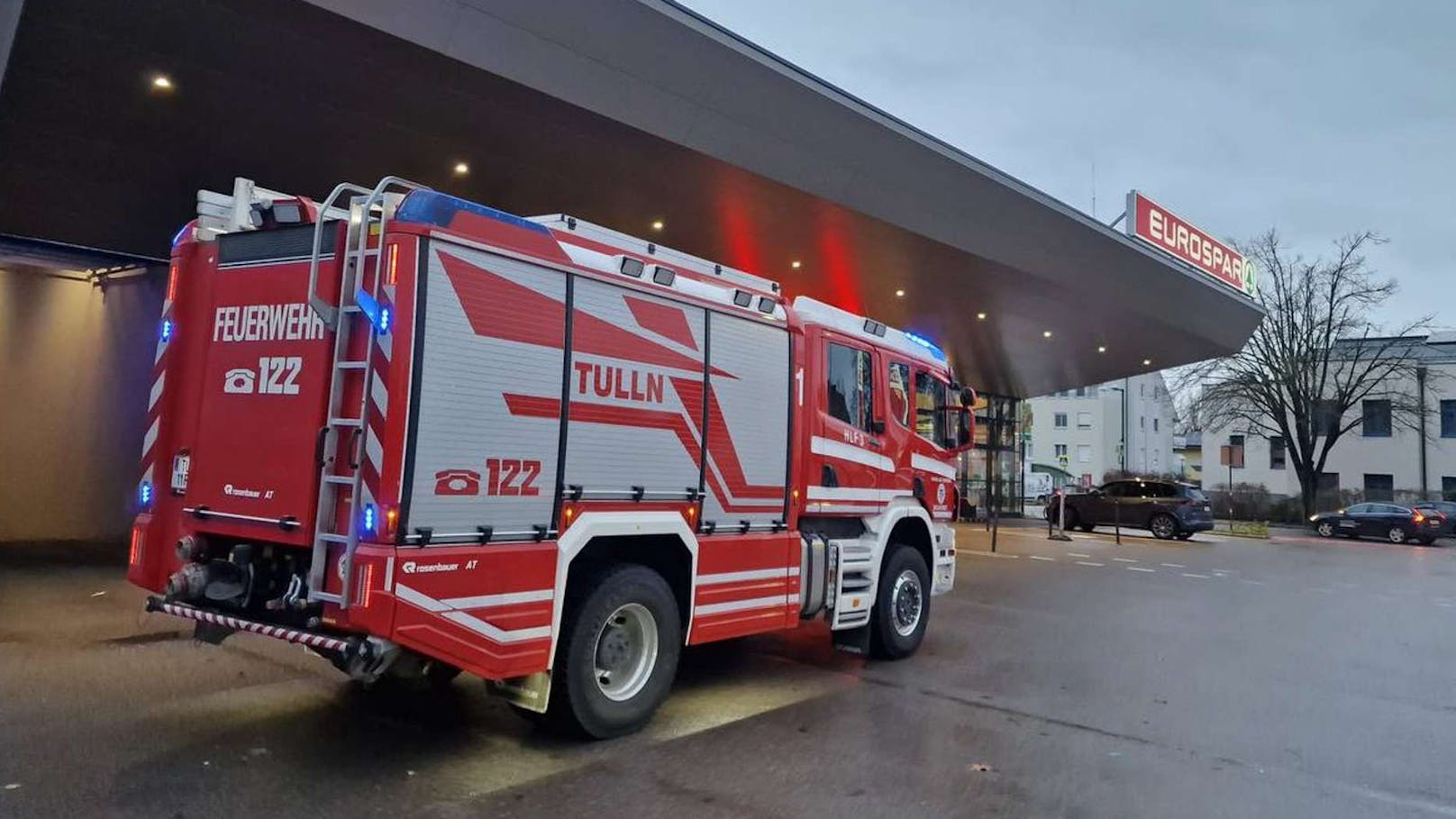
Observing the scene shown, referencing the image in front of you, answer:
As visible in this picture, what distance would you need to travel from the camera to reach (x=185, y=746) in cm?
509

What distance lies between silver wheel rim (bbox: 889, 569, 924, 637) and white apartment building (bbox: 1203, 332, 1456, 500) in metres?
43.0

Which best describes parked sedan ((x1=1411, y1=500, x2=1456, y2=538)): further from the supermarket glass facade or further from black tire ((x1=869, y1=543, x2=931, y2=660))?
black tire ((x1=869, y1=543, x2=931, y2=660))

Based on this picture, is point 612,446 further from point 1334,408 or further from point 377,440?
point 1334,408

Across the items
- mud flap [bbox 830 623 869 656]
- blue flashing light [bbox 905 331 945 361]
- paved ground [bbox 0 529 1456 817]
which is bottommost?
paved ground [bbox 0 529 1456 817]

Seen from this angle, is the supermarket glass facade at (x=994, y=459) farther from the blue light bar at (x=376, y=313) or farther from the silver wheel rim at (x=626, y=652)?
the blue light bar at (x=376, y=313)

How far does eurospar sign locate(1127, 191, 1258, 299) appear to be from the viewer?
70.2 ft

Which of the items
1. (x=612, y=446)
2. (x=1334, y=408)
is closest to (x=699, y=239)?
(x=612, y=446)

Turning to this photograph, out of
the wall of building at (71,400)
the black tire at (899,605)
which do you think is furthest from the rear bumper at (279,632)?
the wall of building at (71,400)

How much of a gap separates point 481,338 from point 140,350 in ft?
43.0

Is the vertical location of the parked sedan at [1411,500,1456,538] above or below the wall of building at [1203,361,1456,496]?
below

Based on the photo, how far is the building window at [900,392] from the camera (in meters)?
8.38

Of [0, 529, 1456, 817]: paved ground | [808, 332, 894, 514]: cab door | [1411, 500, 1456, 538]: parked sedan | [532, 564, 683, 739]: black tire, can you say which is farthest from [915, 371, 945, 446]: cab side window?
[1411, 500, 1456, 538]: parked sedan

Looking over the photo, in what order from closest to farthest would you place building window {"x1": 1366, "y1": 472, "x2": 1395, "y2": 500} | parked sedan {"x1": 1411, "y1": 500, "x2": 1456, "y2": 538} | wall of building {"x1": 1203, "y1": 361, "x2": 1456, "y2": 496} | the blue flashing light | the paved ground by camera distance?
1. the paved ground
2. the blue flashing light
3. parked sedan {"x1": 1411, "y1": 500, "x2": 1456, "y2": 538}
4. building window {"x1": 1366, "y1": 472, "x2": 1395, "y2": 500}
5. wall of building {"x1": 1203, "y1": 361, "x2": 1456, "y2": 496}

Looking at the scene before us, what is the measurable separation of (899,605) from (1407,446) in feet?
159
